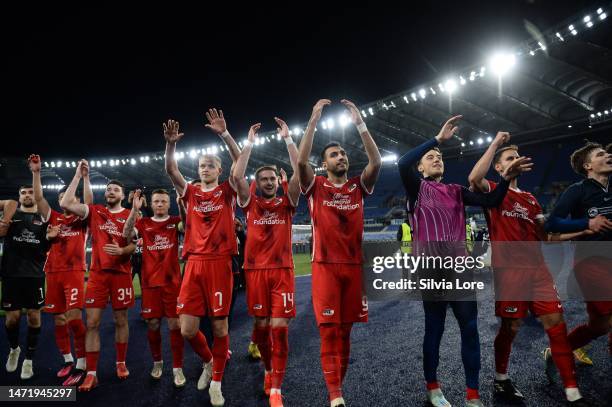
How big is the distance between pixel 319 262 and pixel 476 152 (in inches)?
1043

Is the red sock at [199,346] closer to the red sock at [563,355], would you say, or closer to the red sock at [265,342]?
the red sock at [265,342]

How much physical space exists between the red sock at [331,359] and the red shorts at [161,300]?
2.13 m

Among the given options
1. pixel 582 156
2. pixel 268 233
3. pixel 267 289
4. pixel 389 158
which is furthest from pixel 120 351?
pixel 389 158

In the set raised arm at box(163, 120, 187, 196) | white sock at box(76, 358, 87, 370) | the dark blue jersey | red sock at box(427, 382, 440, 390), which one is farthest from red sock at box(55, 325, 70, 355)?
the dark blue jersey

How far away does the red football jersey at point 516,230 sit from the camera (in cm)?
330

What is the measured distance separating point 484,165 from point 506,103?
23.0 m

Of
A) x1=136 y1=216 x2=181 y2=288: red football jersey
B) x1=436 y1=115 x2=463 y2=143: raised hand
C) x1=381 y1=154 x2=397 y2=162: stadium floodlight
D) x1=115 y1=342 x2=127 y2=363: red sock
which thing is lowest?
x1=115 y1=342 x2=127 y2=363: red sock

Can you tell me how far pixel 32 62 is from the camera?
33.0 ft

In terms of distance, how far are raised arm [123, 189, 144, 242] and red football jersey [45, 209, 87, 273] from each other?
2.38ft

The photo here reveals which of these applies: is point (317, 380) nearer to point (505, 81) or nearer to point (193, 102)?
point (193, 102)

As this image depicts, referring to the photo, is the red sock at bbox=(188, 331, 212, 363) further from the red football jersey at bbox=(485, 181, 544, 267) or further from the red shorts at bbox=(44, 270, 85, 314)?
the red football jersey at bbox=(485, 181, 544, 267)

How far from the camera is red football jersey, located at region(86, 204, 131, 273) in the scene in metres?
4.23

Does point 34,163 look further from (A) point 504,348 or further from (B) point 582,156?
(B) point 582,156

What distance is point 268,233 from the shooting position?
151 inches
